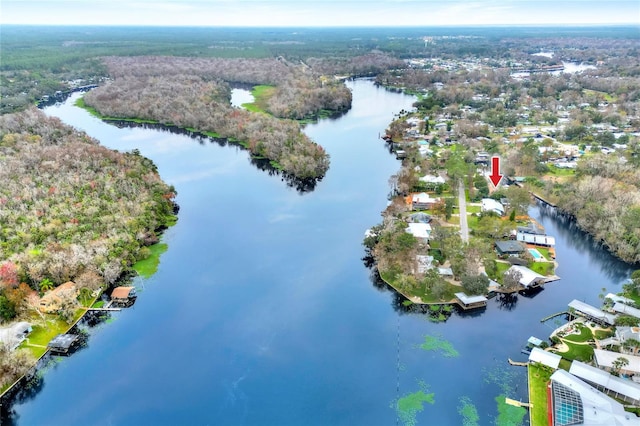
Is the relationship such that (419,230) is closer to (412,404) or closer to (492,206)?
(492,206)

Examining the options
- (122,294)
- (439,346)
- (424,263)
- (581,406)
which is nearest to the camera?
(581,406)

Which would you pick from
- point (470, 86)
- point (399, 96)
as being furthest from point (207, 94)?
point (470, 86)

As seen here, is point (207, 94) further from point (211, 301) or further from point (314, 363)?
point (314, 363)

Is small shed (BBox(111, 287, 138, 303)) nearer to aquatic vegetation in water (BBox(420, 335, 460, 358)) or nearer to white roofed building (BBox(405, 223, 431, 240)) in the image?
aquatic vegetation in water (BBox(420, 335, 460, 358))

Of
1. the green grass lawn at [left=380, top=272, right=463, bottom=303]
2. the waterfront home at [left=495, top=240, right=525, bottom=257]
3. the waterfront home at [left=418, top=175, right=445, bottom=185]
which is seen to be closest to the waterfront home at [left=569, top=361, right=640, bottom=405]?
the green grass lawn at [left=380, top=272, right=463, bottom=303]

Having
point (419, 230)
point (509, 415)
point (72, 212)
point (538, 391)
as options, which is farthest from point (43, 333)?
point (538, 391)
